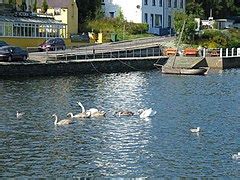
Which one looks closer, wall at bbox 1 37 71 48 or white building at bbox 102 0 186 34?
wall at bbox 1 37 71 48

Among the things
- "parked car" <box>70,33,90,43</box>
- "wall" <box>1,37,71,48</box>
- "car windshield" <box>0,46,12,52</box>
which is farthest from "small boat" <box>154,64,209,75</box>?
→ "parked car" <box>70,33,90,43</box>

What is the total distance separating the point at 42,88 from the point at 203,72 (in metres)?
26.2

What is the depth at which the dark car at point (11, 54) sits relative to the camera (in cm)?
6638

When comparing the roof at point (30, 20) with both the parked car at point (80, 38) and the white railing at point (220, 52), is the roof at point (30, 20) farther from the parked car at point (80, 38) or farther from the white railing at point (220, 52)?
the white railing at point (220, 52)

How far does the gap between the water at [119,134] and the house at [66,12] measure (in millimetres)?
37682

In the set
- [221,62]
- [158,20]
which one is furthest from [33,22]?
[158,20]

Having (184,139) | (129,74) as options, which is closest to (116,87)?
(129,74)

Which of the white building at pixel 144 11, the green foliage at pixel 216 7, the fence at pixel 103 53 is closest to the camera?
the fence at pixel 103 53

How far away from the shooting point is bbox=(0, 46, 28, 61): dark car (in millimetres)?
66375

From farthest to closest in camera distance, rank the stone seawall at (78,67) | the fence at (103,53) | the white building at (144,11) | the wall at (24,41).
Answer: the white building at (144,11)
the wall at (24,41)
the fence at (103,53)
the stone seawall at (78,67)

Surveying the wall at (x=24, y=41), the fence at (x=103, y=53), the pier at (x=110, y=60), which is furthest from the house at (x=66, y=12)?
the fence at (x=103, y=53)

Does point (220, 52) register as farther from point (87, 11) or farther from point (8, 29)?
point (8, 29)

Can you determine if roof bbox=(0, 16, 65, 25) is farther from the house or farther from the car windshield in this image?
the car windshield

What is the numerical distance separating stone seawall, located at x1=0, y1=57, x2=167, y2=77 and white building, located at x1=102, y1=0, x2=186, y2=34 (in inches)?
1150
